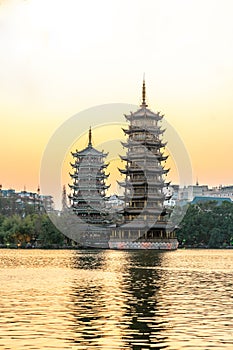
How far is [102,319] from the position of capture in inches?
836

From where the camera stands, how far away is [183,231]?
11900 cm

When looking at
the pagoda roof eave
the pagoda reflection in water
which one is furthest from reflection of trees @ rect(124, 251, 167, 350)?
the pagoda roof eave

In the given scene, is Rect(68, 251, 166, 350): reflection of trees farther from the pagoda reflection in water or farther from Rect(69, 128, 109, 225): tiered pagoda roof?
Rect(69, 128, 109, 225): tiered pagoda roof

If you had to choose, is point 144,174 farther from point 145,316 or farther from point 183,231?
point 145,316

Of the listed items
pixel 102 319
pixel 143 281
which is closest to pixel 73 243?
pixel 143 281

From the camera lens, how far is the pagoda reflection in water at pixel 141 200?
99.8m

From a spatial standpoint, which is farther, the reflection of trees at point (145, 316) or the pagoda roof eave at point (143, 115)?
the pagoda roof eave at point (143, 115)

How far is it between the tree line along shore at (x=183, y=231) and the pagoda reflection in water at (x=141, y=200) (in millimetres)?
5579

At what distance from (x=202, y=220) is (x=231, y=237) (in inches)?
241

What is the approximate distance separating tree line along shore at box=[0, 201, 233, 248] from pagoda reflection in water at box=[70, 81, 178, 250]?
18.3ft

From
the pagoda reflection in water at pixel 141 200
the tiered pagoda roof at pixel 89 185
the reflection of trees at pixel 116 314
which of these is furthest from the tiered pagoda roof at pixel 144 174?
the reflection of trees at pixel 116 314

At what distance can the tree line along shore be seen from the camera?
10875 cm

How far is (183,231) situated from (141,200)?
20891 millimetres

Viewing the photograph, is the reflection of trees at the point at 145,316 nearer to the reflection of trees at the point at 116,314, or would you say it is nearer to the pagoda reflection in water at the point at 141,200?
the reflection of trees at the point at 116,314
